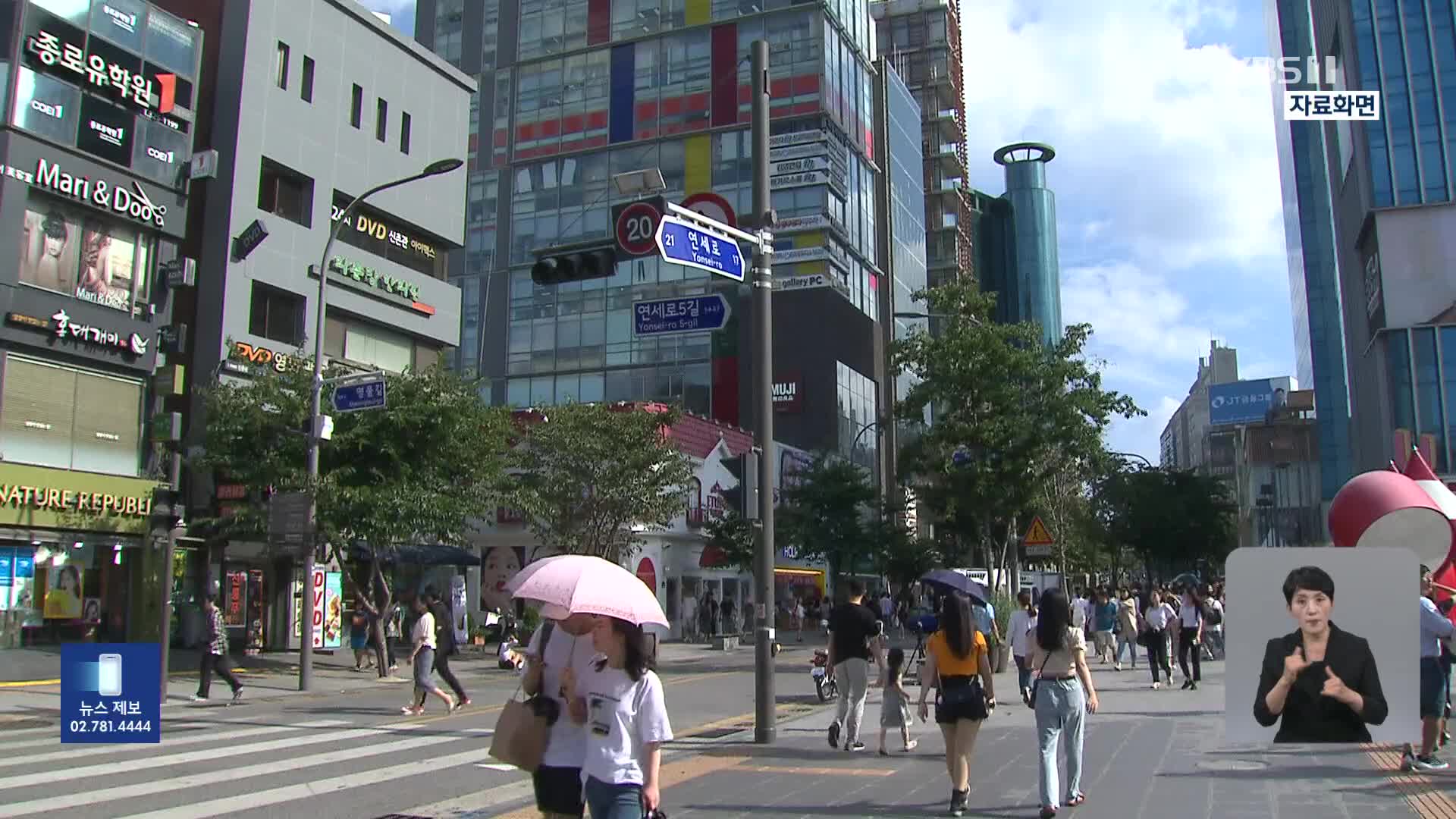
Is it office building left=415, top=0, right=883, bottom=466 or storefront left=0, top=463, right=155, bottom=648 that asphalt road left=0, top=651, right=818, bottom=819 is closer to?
storefront left=0, top=463, right=155, bottom=648

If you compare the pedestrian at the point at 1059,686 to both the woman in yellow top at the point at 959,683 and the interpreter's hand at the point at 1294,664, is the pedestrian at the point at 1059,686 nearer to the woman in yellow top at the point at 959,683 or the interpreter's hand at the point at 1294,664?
the woman in yellow top at the point at 959,683

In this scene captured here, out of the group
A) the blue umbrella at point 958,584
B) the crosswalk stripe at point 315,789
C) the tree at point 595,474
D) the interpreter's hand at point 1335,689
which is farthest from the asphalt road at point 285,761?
the tree at point 595,474

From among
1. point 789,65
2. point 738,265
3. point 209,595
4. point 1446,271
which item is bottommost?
point 209,595

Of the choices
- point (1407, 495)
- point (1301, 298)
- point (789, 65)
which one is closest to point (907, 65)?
point (789, 65)

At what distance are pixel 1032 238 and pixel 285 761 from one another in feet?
463

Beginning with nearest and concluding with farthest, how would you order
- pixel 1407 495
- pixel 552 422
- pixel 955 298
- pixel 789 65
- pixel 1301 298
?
pixel 1407 495 < pixel 955 298 < pixel 552 422 < pixel 789 65 < pixel 1301 298

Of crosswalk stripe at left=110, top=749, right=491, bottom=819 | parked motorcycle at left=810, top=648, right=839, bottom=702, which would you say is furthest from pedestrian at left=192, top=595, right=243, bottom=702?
parked motorcycle at left=810, top=648, right=839, bottom=702

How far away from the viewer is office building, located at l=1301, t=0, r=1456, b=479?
6650 centimetres

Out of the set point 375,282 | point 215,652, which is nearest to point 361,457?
point 215,652

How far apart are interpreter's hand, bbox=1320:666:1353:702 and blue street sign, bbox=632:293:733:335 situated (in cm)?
796

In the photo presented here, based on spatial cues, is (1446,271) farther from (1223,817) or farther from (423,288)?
(1223,817)

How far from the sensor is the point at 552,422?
1167 inches

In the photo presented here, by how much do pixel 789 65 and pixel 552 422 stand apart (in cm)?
3498
